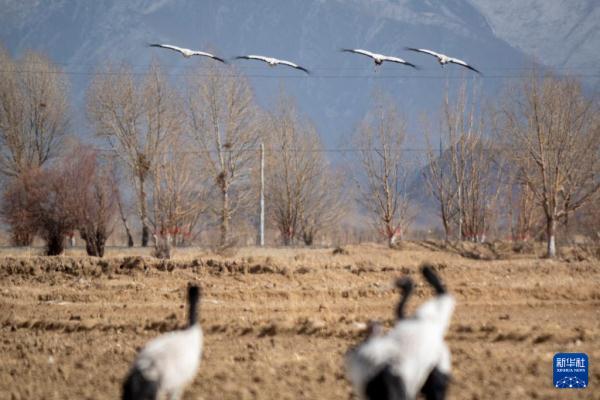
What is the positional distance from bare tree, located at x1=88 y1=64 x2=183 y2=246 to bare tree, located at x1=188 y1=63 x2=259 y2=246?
51.9 inches

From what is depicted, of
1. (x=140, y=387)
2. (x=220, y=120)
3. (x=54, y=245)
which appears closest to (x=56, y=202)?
(x=54, y=245)

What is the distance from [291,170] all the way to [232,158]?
18.7 ft

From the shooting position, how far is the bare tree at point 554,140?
31078 millimetres

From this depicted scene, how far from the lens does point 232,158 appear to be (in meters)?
39.6

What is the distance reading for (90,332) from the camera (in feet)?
41.7

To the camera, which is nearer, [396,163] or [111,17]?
[396,163]

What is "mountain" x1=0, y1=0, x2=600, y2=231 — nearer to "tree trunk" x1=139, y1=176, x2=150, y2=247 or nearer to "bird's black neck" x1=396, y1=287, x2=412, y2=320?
"tree trunk" x1=139, y1=176, x2=150, y2=247

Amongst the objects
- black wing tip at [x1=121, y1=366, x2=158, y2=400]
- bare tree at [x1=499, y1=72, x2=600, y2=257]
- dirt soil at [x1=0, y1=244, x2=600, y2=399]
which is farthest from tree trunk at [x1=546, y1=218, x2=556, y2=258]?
black wing tip at [x1=121, y1=366, x2=158, y2=400]

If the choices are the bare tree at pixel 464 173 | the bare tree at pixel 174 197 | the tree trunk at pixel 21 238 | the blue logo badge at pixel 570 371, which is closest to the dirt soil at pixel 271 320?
the blue logo badge at pixel 570 371

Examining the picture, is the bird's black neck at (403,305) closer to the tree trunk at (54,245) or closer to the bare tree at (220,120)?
the tree trunk at (54,245)

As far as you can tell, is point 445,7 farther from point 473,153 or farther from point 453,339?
point 453,339

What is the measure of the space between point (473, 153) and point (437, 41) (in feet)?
399

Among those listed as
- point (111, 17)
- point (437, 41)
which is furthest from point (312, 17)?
point (111, 17)

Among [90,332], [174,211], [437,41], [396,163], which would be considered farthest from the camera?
[437,41]
